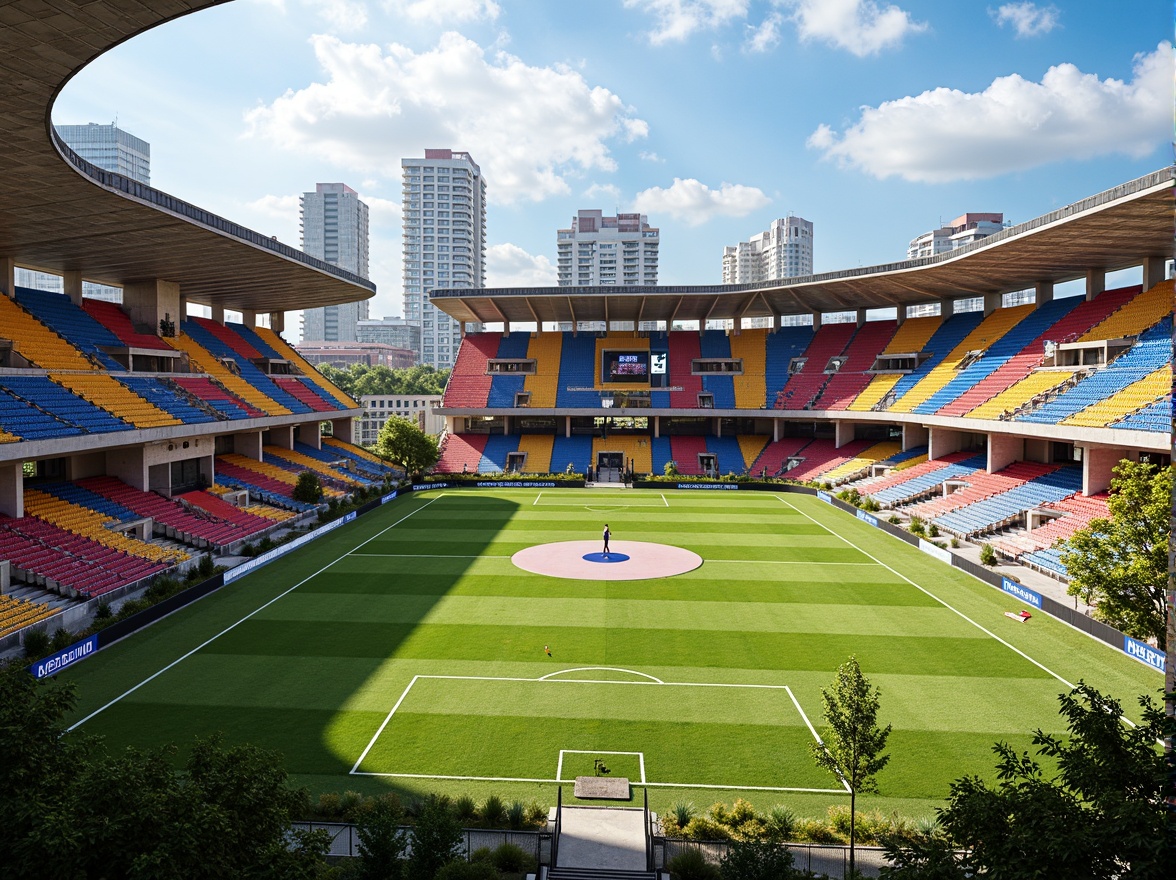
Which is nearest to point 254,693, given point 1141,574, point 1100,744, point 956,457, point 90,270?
point 1100,744

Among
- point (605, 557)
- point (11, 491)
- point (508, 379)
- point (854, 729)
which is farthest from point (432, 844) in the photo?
point (508, 379)

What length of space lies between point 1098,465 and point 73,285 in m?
53.1

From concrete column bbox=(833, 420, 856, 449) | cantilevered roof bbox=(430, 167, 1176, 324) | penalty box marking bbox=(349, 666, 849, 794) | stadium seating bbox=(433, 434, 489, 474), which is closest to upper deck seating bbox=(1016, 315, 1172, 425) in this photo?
cantilevered roof bbox=(430, 167, 1176, 324)

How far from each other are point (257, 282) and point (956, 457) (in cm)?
4657

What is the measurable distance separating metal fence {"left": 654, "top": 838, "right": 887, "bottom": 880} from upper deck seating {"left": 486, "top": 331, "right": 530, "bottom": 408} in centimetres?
5383

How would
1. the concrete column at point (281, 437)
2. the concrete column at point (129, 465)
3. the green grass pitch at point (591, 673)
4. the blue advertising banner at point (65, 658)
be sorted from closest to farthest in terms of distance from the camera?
the green grass pitch at point (591, 673) → the blue advertising banner at point (65, 658) → the concrete column at point (129, 465) → the concrete column at point (281, 437)

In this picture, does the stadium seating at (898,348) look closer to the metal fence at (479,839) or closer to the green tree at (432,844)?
the metal fence at (479,839)

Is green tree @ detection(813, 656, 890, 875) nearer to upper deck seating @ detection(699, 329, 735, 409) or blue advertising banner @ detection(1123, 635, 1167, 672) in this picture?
blue advertising banner @ detection(1123, 635, 1167, 672)

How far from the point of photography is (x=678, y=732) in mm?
17141

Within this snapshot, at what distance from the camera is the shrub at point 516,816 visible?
522 inches

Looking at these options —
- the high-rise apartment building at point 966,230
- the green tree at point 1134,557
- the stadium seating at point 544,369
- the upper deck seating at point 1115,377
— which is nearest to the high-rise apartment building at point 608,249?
the high-rise apartment building at point 966,230

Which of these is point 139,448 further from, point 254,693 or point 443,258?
point 443,258

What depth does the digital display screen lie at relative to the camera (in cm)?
6669

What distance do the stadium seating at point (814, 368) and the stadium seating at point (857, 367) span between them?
797 millimetres
